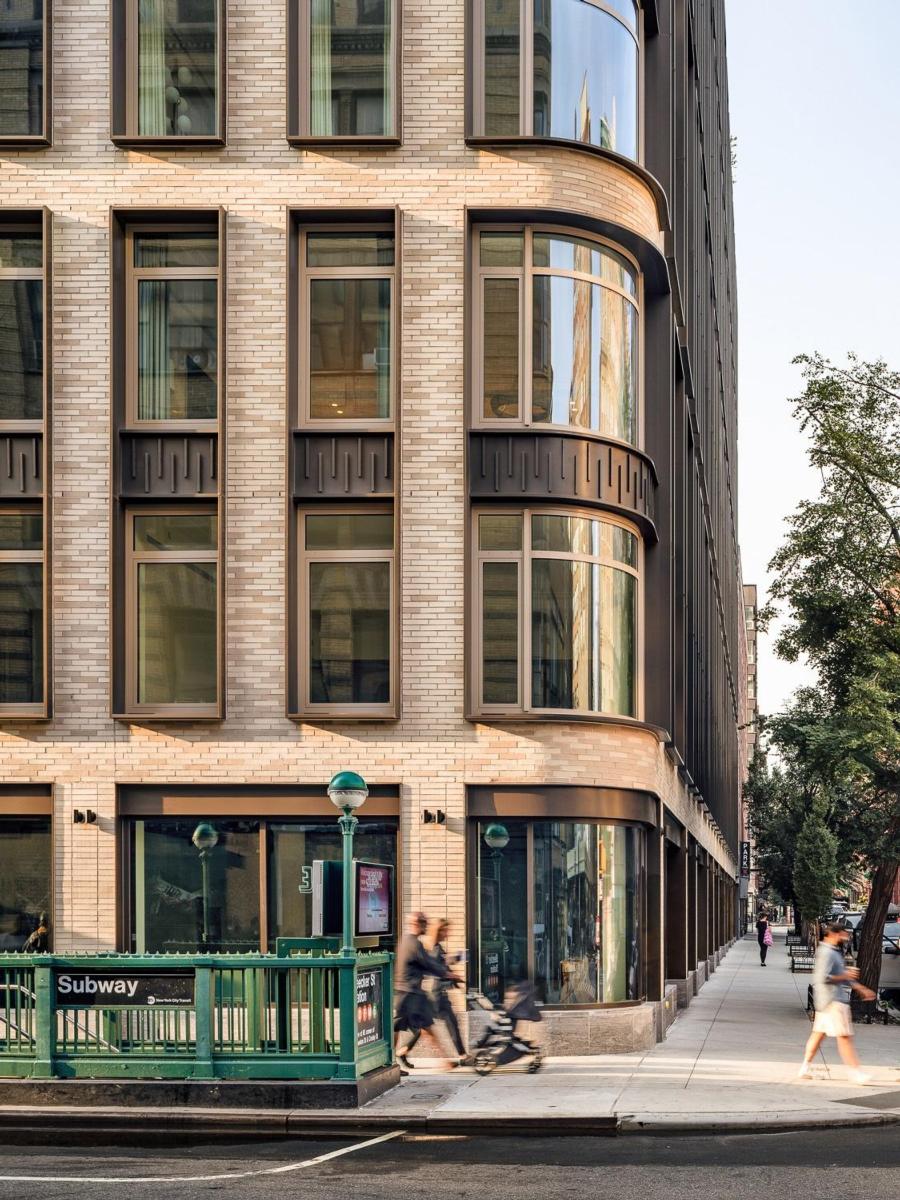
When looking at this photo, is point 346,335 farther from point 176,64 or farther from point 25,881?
point 25,881

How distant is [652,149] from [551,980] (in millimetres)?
13156

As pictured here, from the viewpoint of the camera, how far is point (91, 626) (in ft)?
75.0

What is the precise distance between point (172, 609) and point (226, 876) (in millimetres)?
3581

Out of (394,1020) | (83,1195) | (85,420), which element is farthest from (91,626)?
(83,1195)

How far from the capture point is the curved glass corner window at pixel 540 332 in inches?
920

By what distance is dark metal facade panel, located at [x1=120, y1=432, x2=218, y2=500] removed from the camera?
75.8 feet

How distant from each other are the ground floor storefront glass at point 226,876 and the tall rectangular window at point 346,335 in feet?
17.9

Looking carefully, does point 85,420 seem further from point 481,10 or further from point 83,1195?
point 83,1195

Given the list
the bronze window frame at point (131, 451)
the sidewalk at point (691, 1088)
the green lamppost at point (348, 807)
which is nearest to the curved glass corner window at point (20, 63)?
the bronze window frame at point (131, 451)

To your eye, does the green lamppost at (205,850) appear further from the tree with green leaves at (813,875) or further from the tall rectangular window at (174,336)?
the tree with green leaves at (813,875)

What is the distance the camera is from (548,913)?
22469mm

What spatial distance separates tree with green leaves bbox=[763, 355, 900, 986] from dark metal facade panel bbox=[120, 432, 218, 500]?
525 inches

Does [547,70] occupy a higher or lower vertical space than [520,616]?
higher

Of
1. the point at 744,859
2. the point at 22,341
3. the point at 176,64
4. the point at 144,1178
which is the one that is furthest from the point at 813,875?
the point at 744,859
